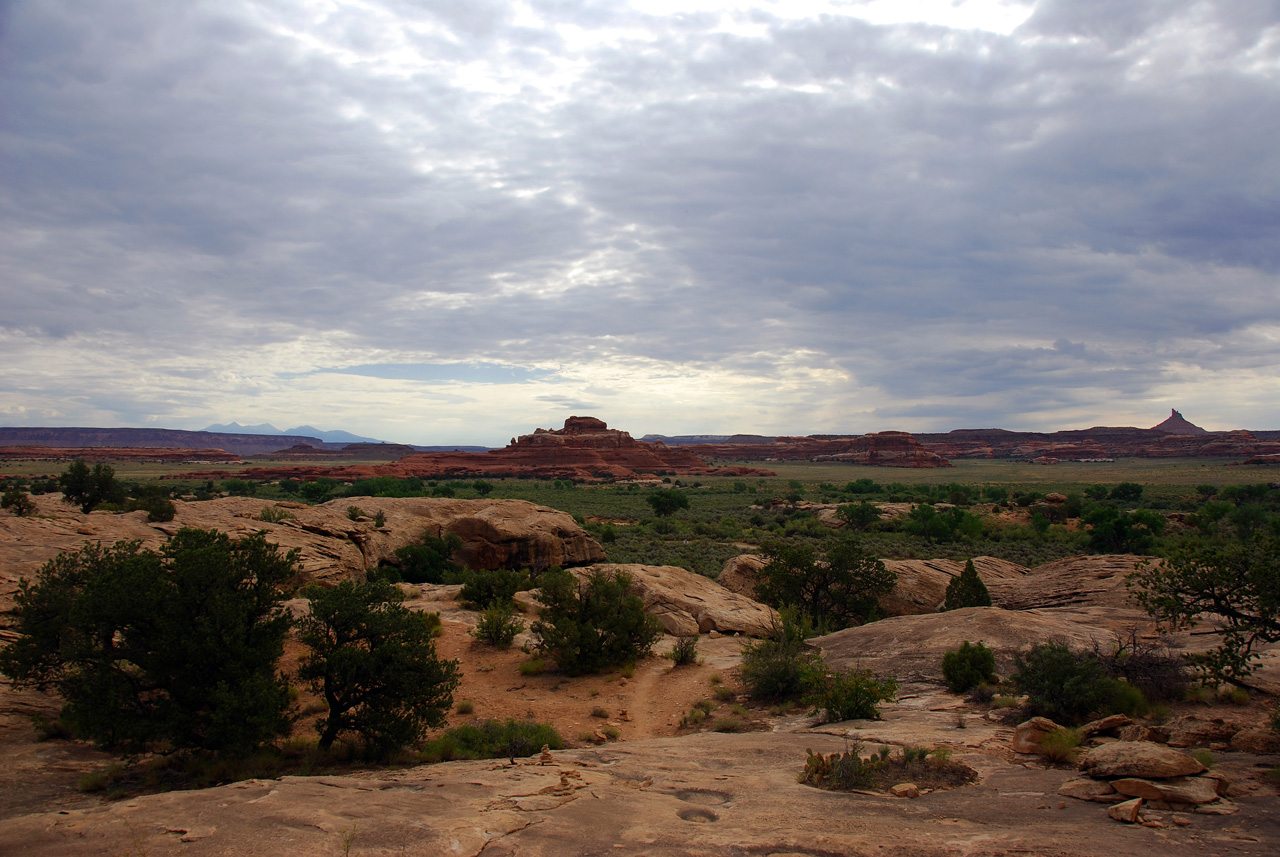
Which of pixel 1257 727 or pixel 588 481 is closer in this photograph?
pixel 1257 727

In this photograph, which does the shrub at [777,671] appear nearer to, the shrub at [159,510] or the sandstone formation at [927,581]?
the sandstone formation at [927,581]

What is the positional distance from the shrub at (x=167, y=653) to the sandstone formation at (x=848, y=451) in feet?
439

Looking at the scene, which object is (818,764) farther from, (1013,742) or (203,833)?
(203,833)

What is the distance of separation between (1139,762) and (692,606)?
1318cm

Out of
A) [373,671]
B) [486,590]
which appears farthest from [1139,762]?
[486,590]

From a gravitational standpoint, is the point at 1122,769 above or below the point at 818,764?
above

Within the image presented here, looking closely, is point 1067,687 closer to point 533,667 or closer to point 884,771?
point 884,771

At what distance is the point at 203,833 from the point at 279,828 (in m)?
0.54

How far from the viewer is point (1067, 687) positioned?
28.5ft

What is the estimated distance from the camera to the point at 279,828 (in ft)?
16.6

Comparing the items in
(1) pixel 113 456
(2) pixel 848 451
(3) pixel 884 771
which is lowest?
(1) pixel 113 456

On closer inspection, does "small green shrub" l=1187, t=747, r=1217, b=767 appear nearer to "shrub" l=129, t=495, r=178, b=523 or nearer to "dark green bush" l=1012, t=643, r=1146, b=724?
"dark green bush" l=1012, t=643, r=1146, b=724

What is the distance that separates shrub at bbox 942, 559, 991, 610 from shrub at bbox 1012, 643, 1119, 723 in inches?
350

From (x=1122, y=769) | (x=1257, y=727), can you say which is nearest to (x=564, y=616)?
(x=1122, y=769)
